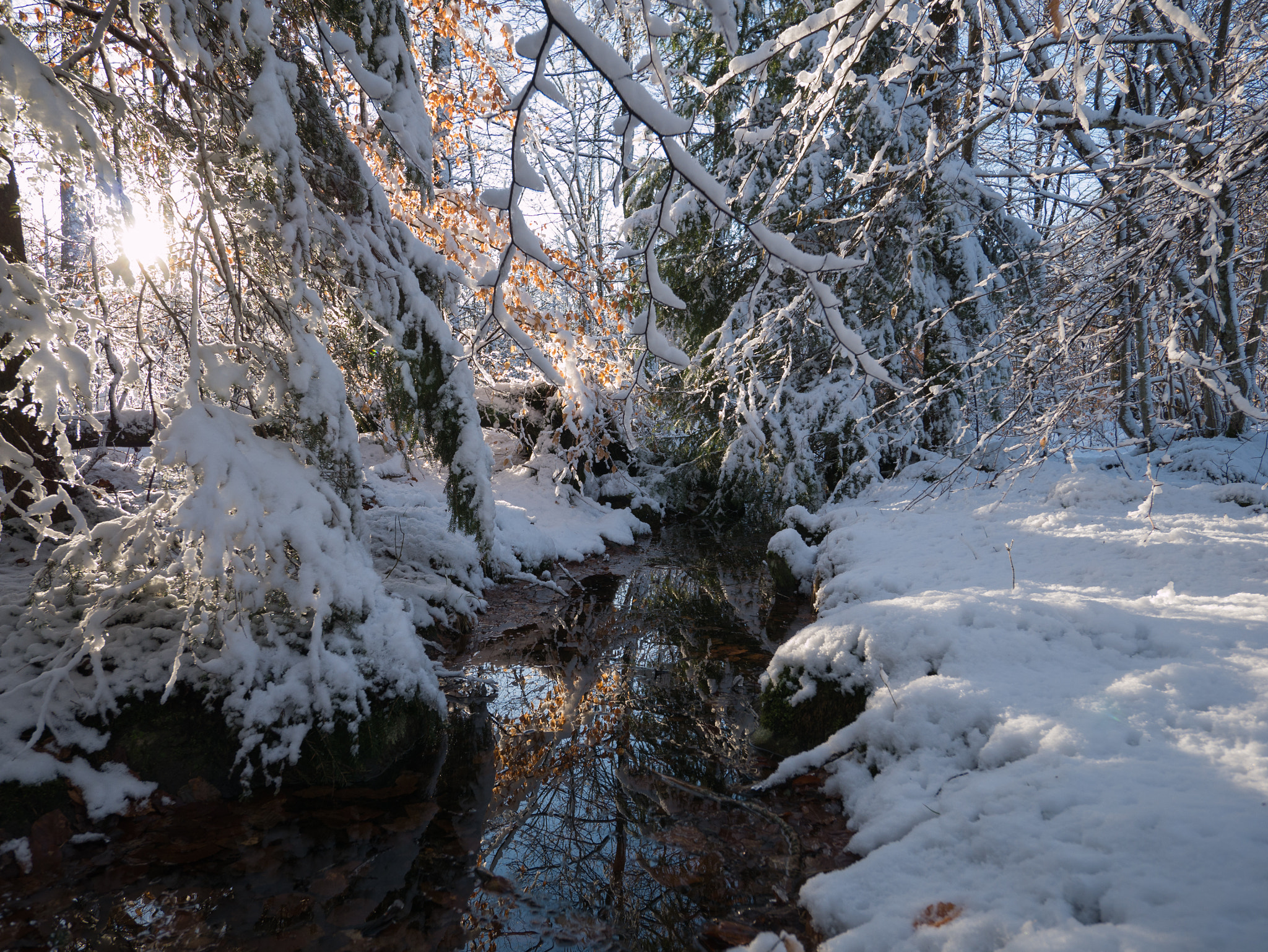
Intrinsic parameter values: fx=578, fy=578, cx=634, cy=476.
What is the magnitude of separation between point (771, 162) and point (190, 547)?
25.1 ft

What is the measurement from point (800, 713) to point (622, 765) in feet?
3.32

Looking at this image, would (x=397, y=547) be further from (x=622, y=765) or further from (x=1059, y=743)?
(x=1059, y=743)

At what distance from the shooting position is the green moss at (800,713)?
9.57ft

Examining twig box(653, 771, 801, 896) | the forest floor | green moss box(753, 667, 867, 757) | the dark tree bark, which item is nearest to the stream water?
twig box(653, 771, 801, 896)

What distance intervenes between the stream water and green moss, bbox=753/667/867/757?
0.14 meters

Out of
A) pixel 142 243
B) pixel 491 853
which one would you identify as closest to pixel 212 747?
pixel 491 853

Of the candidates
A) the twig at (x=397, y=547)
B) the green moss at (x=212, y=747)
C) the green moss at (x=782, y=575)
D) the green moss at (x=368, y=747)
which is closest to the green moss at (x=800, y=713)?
the green moss at (x=368, y=747)

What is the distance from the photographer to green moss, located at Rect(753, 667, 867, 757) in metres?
2.92

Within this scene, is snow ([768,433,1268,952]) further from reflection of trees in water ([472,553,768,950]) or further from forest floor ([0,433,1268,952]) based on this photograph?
reflection of trees in water ([472,553,768,950])

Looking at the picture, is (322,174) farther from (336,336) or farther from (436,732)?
(436,732)

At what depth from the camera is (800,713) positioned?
10.2ft

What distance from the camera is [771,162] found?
7.53 metres

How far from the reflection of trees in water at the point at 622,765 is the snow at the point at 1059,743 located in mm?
512

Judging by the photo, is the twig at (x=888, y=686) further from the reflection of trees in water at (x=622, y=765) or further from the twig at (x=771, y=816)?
the reflection of trees in water at (x=622, y=765)
